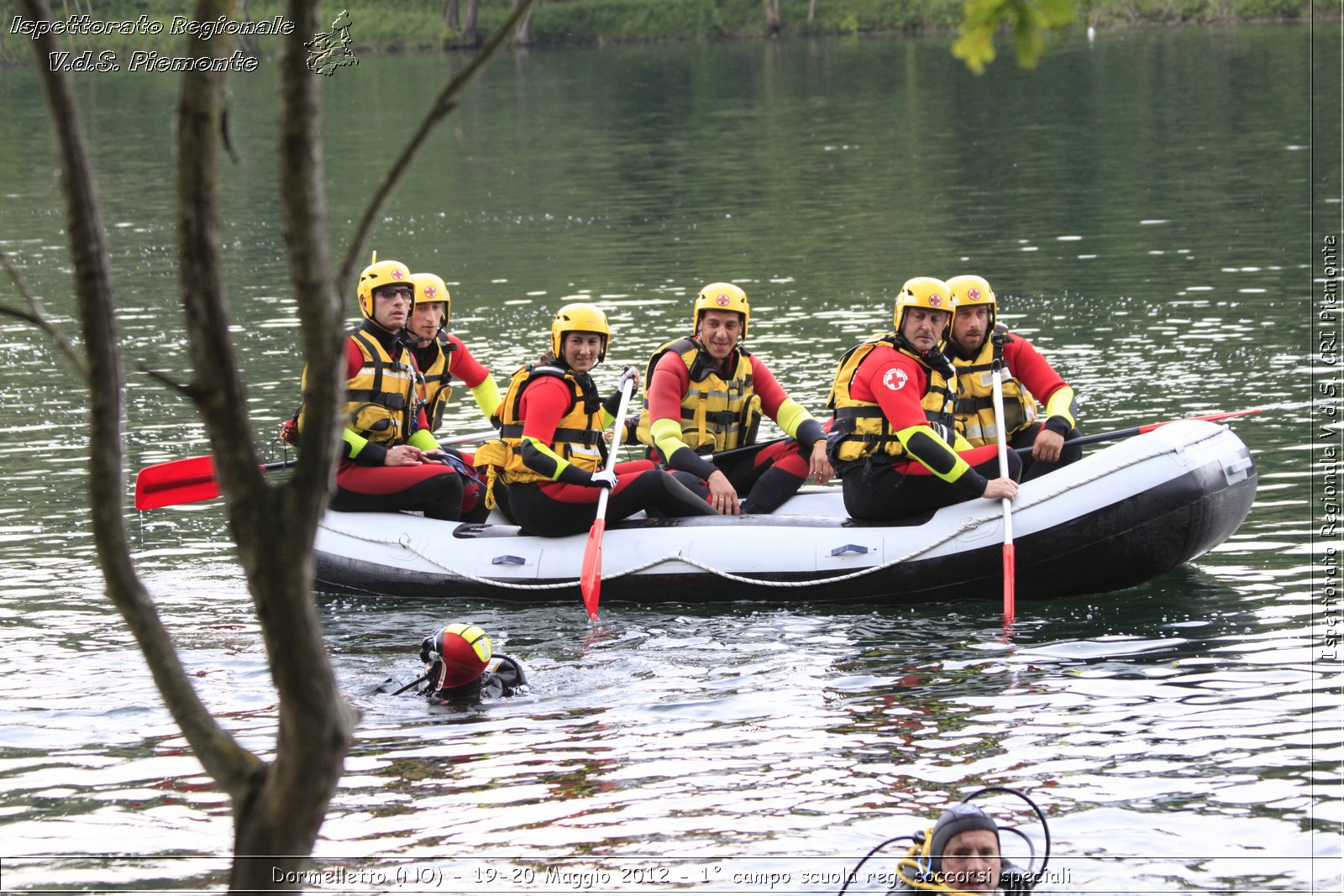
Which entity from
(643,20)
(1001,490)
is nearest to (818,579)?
(1001,490)

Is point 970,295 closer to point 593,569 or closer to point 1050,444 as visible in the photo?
point 1050,444

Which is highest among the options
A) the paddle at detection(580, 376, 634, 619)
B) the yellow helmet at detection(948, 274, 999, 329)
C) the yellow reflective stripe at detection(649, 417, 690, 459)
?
the yellow helmet at detection(948, 274, 999, 329)

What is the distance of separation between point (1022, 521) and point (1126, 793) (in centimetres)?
261

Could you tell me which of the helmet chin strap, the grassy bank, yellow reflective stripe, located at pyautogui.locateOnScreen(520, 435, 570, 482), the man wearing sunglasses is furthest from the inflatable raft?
the grassy bank

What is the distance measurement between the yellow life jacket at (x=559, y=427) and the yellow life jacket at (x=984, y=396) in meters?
2.04

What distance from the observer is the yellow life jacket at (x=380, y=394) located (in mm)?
9172

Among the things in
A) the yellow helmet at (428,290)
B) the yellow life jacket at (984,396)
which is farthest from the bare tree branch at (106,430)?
the yellow helmet at (428,290)

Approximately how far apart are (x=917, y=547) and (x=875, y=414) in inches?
28.8

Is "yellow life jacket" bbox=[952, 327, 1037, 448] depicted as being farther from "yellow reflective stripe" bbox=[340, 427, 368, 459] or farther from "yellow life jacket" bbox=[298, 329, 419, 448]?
"yellow reflective stripe" bbox=[340, 427, 368, 459]

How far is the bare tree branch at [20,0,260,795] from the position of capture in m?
2.69

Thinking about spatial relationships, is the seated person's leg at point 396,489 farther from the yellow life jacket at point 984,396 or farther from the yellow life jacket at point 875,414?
the yellow life jacket at point 984,396

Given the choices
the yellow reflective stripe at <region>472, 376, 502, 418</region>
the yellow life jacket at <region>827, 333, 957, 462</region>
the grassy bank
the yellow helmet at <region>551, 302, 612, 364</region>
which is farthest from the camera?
the grassy bank

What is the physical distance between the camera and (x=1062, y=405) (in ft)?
30.1

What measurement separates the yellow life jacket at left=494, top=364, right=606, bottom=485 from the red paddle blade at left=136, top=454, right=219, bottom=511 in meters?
1.85
